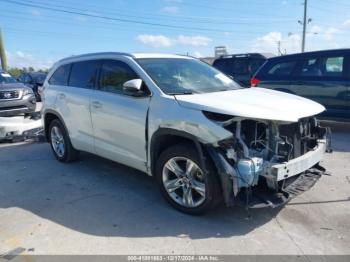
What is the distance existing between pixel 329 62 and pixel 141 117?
529 centimetres

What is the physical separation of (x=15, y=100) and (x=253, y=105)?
23.7ft

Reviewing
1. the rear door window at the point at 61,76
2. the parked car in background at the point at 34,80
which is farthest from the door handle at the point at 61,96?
the parked car in background at the point at 34,80

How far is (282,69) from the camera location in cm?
834

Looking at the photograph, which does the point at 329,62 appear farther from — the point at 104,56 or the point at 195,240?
the point at 195,240

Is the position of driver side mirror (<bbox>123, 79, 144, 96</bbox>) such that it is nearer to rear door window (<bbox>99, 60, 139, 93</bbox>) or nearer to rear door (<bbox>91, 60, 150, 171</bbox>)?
rear door (<bbox>91, 60, 150, 171</bbox>)

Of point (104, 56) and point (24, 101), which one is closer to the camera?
point (104, 56)

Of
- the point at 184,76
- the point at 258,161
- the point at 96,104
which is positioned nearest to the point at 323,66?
the point at 184,76

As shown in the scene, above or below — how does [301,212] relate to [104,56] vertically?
below

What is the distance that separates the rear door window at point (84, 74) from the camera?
531cm

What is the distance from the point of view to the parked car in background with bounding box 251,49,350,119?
24.4 feet

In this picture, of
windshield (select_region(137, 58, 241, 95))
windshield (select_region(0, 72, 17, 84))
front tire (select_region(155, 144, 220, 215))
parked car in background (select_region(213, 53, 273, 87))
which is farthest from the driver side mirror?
parked car in background (select_region(213, 53, 273, 87))

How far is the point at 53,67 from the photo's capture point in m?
6.51

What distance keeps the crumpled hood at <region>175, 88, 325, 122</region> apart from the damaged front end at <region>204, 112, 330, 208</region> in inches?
3.7

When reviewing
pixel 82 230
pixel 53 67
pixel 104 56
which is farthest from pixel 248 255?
pixel 53 67
